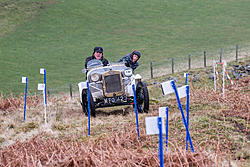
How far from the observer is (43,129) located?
817 cm

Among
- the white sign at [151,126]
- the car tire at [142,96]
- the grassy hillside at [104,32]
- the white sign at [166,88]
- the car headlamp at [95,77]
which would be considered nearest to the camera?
the white sign at [151,126]

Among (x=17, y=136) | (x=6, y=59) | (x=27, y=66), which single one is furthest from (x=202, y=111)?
(x=6, y=59)

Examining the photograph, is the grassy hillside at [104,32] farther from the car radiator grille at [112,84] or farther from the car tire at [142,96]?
the car tire at [142,96]

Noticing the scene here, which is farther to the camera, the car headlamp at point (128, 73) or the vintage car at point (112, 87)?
the car headlamp at point (128, 73)

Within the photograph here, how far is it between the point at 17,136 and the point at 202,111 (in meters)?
4.34

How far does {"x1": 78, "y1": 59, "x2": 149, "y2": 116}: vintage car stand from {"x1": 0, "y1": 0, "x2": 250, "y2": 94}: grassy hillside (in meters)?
14.6

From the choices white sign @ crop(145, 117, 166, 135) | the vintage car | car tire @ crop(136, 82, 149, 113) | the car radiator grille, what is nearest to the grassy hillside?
the vintage car

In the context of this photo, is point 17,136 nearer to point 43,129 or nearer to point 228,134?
point 43,129

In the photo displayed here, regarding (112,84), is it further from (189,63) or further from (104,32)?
(104,32)

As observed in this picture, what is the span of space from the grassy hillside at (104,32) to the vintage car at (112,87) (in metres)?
→ 14.6

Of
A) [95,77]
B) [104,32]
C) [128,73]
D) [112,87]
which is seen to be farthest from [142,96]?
[104,32]

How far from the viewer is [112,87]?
9586 mm

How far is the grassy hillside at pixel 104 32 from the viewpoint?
30594 mm

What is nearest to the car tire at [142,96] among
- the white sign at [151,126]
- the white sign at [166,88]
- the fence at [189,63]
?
the white sign at [166,88]
